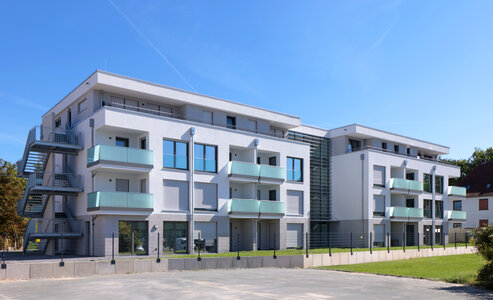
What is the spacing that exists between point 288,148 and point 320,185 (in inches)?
291

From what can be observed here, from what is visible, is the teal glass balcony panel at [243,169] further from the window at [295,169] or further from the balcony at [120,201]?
the balcony at [120,201]

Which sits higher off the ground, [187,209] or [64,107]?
[64,107]

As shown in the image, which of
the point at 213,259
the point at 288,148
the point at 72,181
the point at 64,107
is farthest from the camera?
the point at 288,148

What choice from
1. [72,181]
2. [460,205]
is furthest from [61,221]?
[460,205]

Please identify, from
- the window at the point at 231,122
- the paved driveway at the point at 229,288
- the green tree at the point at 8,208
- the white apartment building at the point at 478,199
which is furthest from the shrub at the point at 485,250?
the white apartment building at the point at 478,199

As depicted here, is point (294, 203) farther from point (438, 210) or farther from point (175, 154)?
point (438, 210)

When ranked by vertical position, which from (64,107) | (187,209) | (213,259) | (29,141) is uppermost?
(64,107)

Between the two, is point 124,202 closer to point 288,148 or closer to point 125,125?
point 125,125

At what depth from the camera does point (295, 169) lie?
39.1 m

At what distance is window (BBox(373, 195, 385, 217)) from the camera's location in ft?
145

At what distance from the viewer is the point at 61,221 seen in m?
31.3

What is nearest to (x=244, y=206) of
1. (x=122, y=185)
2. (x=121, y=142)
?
(x=122, y=185)

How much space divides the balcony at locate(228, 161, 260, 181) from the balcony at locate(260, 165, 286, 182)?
53 centimetres

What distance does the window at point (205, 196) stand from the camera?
1278 inches
